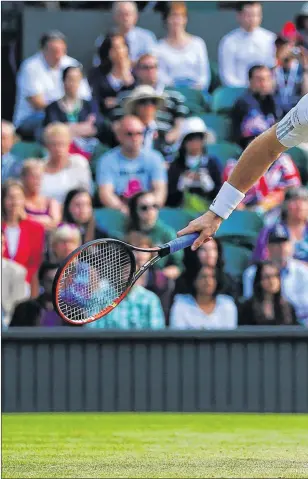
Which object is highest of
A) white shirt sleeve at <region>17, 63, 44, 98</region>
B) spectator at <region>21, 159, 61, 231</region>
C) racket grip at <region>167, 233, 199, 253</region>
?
white shirt sleeve at <region>17, 63, 44, 98</region>

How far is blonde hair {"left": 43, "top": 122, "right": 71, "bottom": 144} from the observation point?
36.7ft

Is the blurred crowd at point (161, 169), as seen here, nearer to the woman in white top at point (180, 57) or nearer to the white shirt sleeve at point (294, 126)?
the woman in white top at point (180, 57)

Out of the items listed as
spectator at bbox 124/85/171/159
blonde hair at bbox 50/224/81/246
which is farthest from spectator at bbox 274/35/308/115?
blonde hair at bbox 50/224/81/246

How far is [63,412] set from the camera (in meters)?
9.98

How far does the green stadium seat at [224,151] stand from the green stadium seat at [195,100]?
497mm

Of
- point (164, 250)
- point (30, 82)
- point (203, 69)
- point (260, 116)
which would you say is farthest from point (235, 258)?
point (164, 250)

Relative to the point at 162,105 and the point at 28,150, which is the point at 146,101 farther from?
the point at 28,150

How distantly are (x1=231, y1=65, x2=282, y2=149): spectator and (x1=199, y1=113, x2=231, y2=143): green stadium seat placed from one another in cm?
10

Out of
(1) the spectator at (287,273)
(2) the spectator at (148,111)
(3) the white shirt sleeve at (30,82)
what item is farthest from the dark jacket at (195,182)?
(3) the white shirt sleeve at (30,82)

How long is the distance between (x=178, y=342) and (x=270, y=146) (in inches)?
214

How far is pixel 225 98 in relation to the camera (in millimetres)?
11836

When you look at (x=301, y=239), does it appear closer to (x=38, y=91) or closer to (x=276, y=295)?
(x=276, y=295)

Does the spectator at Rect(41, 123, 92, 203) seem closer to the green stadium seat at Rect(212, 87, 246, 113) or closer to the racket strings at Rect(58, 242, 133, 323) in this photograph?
the green stadium seat at Rect(212, 87, 246, 113)

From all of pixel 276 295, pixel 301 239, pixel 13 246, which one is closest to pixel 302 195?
pixel 301 239
